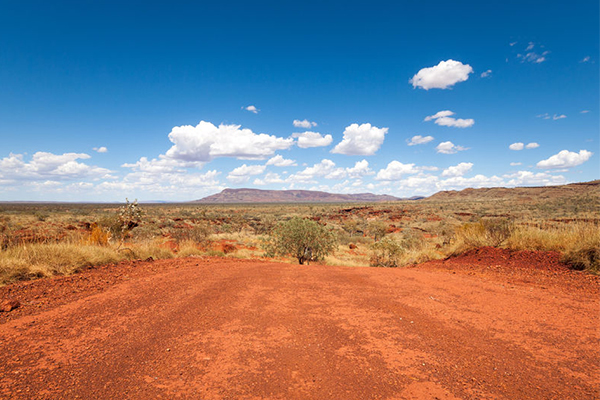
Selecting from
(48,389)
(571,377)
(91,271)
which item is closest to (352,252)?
(91,271)

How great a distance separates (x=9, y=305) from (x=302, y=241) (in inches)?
375

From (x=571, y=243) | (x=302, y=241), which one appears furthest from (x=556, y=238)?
(x=302, y=241)

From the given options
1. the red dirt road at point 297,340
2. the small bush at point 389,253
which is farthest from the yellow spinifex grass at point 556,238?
the small bush at point 389,253

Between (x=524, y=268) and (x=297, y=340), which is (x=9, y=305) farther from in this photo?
(x=524, y=268)

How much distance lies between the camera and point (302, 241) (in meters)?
12.8

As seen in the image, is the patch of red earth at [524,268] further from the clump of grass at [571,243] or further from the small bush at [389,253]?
the small bush at [389,253]

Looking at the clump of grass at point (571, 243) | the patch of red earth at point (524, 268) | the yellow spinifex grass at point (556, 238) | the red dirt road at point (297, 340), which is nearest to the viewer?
the red dirt road at point (297, 340)

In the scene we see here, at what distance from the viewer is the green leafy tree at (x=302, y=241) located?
41.9ft

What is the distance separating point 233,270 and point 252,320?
3540 mm

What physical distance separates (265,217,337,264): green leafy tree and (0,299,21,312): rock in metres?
9.12

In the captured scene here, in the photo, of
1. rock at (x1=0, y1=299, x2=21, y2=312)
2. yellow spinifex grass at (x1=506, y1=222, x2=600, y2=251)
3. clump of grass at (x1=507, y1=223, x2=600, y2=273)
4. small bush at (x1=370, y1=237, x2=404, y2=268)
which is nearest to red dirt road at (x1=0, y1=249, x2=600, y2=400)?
rock at (x1=0, y1=299, x2=21, y2=312)

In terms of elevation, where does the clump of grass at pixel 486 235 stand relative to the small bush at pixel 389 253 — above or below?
above

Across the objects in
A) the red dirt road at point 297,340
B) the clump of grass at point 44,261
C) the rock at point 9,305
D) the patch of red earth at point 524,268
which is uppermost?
the clump of grass at point 44,261

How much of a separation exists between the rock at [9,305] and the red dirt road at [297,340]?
133 mm
